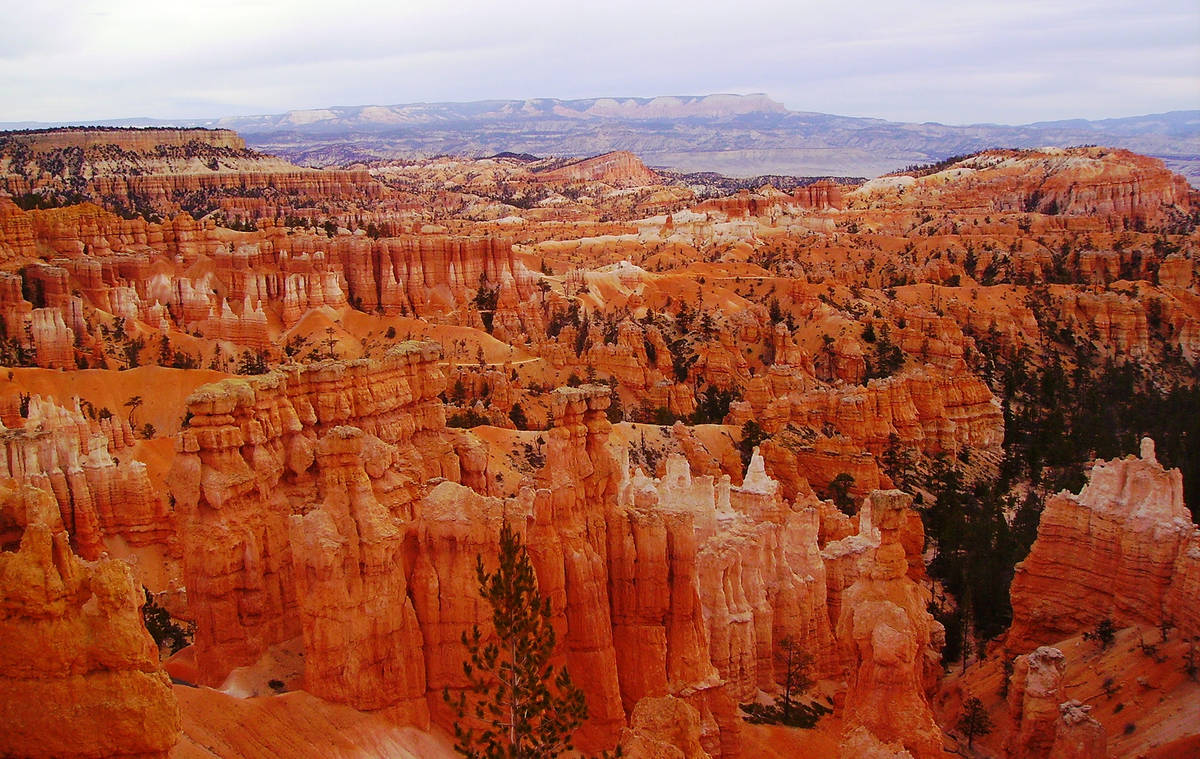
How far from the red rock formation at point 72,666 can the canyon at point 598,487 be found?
0.03 metres

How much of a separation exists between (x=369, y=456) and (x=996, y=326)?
180 ft

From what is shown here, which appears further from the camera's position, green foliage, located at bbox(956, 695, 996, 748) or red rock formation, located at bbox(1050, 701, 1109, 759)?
green foliage, located at bbox(956, 695, 996, 748)

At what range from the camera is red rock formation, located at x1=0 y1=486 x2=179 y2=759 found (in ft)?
33.0

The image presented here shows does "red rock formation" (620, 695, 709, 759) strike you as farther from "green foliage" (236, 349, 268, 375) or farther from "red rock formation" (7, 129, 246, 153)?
"red rock formation" (7, 129, 246, 153)

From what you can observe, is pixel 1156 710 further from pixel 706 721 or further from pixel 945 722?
pixel 706 721

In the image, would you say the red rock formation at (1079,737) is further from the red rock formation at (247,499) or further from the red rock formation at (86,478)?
the red rock formation at (86,478)

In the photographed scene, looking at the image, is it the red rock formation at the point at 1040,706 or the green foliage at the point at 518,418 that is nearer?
the red rock formation at the point at 1040,706

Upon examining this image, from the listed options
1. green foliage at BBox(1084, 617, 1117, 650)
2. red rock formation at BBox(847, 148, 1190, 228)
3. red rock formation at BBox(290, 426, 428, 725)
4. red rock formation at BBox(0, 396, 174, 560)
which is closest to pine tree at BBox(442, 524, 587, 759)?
red rock formation at BBox(290, 426, 428, 725)

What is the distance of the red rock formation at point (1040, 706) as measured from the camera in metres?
19.3

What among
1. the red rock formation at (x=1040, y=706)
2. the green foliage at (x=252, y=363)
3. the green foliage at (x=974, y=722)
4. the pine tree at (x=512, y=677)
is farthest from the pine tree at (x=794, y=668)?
the green foliage at (x=252, y=363)

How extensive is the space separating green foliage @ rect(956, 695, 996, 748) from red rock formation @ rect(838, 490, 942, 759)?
5.04 metres

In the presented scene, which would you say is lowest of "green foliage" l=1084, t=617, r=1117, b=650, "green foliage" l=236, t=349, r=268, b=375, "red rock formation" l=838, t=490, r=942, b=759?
"green foliage" l=1084, t=617, r=1117, b=650

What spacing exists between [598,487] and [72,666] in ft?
31.5

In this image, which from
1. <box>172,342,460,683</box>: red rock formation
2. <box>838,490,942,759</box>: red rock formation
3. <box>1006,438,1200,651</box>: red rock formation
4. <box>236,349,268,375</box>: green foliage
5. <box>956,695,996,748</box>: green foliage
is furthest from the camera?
<box>236,349,268,375</box>: green foliage
